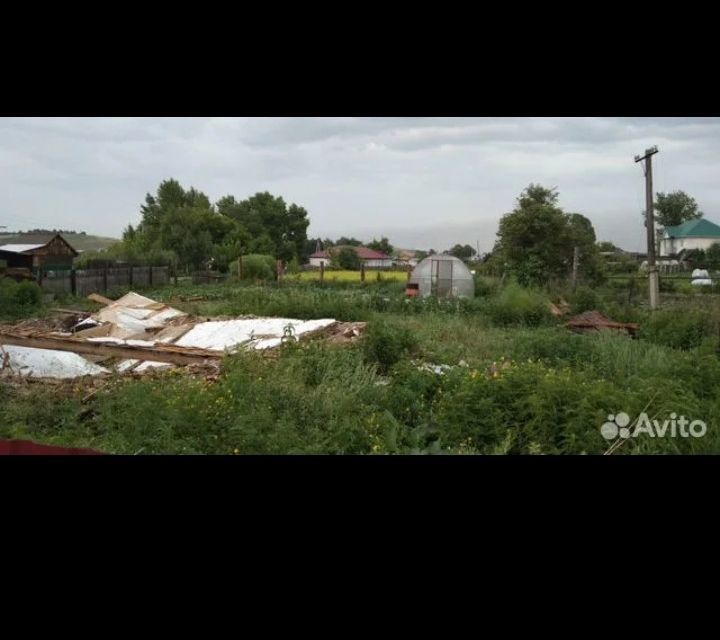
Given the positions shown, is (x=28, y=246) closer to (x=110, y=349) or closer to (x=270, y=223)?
(x=110, y=349)

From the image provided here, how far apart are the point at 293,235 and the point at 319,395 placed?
448 inches

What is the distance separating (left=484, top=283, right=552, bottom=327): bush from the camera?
1113 cm

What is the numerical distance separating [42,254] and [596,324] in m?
9.14

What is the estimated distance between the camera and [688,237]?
11.4 meters

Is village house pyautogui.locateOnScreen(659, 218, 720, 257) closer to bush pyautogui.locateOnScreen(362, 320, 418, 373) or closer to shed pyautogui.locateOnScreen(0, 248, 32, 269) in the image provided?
bush pyautogui.locateOnScreen(362, 320, 418, 373)

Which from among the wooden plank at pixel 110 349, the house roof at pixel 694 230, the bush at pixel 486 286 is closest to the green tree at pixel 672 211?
the house roof at pixel 694 230

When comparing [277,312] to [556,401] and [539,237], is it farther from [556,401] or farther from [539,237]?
[539,237]

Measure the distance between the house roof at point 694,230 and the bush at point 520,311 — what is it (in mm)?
2722

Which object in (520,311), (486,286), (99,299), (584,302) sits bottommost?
(520,311)

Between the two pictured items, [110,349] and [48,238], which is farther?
[48,238]

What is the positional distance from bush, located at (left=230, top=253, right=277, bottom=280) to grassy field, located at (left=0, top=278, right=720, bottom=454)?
958cm

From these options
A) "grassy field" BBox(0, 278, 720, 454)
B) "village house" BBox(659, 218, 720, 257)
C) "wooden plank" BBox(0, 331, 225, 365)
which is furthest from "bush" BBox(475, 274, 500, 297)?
"wooden plank" BBox(0, 331, 225, 365)

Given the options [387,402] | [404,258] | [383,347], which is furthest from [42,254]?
[404,258]
